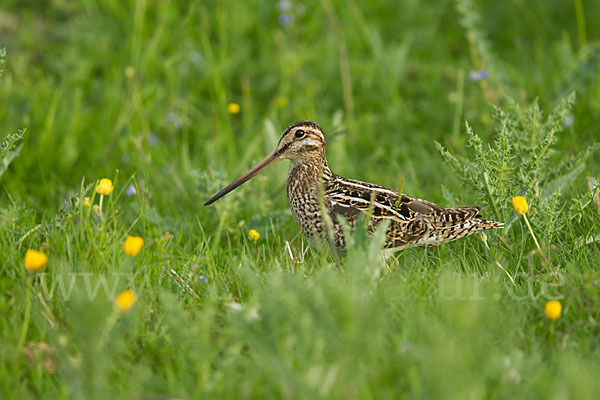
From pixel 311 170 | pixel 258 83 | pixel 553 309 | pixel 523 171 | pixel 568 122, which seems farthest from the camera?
pixel 258 83

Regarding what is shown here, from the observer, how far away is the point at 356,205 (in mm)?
4746

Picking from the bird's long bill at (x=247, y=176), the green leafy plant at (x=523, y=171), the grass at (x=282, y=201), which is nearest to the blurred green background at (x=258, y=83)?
Answer: the grass at (x=282, y=201)

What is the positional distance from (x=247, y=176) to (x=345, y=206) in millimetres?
721

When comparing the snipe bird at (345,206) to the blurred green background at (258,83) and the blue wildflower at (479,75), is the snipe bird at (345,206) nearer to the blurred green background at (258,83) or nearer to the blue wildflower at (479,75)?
the blurred green background at (258,83)

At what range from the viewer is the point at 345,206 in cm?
474

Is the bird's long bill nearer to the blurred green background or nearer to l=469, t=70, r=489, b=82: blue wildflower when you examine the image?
the blurred green background

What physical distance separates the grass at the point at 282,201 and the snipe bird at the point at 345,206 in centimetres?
15

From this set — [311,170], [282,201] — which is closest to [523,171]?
[311,170]

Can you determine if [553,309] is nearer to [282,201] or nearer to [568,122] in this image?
[282,201]

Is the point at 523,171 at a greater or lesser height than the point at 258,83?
greater

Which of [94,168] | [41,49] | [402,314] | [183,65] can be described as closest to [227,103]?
[183,65]

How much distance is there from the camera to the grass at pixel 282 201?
300 centimetres

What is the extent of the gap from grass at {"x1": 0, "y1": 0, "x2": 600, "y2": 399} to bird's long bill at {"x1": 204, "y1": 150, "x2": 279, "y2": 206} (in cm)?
29

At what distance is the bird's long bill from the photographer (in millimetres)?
4867
